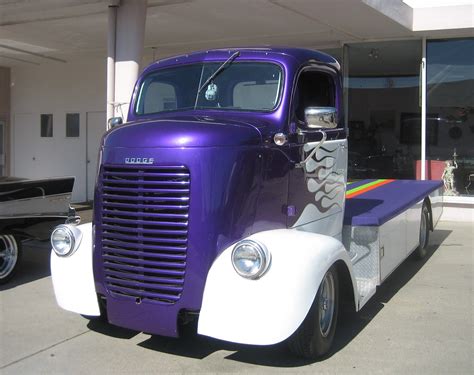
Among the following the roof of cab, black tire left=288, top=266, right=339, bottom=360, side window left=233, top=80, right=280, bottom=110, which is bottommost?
black tire left=288, top=266, right=339, bottom=360

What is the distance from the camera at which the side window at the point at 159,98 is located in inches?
195

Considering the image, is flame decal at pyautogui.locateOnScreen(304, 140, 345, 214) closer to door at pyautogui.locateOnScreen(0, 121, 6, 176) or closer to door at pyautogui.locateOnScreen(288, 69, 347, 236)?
door at pyautogui.locateOnScreen(288, 69, 347, 236)

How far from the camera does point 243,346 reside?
14.3 feet

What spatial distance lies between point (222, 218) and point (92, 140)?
38.2 ft

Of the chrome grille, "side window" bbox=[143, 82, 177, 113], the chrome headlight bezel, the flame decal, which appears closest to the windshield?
"side window" bbox=[143, 82, 177, 113]

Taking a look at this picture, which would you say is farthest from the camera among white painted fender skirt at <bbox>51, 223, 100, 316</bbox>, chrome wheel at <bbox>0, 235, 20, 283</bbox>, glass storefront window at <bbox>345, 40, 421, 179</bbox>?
glass storefront window at <bbox>345, 40, 421, 179</bbox>

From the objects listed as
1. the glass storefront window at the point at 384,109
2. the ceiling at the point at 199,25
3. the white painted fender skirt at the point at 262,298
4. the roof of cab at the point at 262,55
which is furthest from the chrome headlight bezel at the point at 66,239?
the glass storefront window at the point at 384,109

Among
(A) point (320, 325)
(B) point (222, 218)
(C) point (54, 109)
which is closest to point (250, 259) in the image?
(B) point (222, 218)

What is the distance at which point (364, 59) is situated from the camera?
11984 millimetres

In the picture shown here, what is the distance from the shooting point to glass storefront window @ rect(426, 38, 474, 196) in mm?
11281

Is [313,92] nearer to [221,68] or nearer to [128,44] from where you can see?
[221,68]

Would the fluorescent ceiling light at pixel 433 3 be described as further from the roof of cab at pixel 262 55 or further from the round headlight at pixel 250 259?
the round headlight at pixel 250 259

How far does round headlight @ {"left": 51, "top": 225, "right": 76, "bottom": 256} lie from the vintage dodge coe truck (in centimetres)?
1

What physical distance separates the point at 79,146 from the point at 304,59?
11223mm
